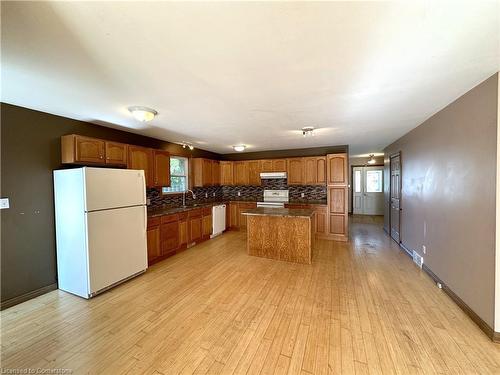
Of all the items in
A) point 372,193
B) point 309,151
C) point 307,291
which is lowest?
point 307,291

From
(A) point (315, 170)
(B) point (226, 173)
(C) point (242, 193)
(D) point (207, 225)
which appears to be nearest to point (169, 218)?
(D) point (207, 225)

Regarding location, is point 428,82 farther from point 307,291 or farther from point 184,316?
point 184,316

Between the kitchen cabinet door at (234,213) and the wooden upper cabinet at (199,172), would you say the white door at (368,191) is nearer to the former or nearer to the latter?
the kitchen cabinet door at (234,213)

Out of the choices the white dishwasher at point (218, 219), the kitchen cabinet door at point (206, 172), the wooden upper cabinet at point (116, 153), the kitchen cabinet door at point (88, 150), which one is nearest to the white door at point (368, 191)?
the white dishwasher at point (218, 219)

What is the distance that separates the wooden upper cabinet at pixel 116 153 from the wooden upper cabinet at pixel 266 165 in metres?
3.66

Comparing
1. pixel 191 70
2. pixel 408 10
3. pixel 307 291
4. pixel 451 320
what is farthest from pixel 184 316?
pixel 408 10

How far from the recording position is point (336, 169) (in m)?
5.21

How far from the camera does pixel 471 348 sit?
71.5 inches

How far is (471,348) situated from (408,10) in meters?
2.70

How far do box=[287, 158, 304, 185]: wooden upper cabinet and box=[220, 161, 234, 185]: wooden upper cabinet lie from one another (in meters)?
1.84

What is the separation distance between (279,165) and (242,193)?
1.67 meters

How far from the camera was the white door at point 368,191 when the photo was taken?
27.5 feet

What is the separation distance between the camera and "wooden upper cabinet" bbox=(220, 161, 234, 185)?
6.57 m

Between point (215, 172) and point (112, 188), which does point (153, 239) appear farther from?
point (215, 172)
